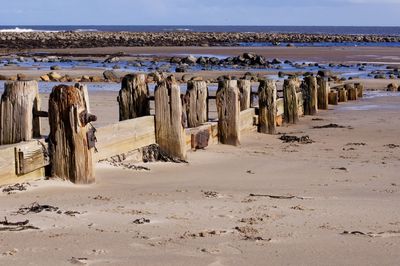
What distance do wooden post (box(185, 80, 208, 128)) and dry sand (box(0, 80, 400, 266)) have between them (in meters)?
0.49

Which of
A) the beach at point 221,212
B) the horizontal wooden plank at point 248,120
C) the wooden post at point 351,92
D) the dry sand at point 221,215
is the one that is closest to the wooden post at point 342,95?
the wooden post at point 351,92

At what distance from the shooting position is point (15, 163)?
6.67 meters

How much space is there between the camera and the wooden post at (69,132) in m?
6.96

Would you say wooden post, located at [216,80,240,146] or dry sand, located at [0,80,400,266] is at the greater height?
wooden post, located at [216,80,240,146]

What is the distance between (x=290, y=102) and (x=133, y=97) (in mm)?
5992

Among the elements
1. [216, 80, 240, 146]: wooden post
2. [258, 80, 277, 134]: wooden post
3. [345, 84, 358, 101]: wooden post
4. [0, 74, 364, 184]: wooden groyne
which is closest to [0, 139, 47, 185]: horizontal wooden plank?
[0, 74, 364, 184]: wooden groyne

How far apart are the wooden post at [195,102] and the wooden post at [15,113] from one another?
3.64 metres

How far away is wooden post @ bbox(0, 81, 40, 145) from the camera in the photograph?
6816 millimetres

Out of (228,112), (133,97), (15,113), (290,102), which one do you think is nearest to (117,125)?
(133,97)

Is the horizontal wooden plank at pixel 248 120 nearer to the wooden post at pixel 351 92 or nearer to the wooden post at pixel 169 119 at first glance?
the wooden post at pixel 169 119

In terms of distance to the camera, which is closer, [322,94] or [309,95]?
[309,95]

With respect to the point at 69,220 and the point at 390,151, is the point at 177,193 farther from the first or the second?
the point at 390,151

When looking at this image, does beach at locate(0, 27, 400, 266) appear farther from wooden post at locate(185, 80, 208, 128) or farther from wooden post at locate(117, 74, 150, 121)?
wooden post at locate(117, 74, 150, 121)

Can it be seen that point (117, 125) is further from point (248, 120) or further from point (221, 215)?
point (248, 120)
